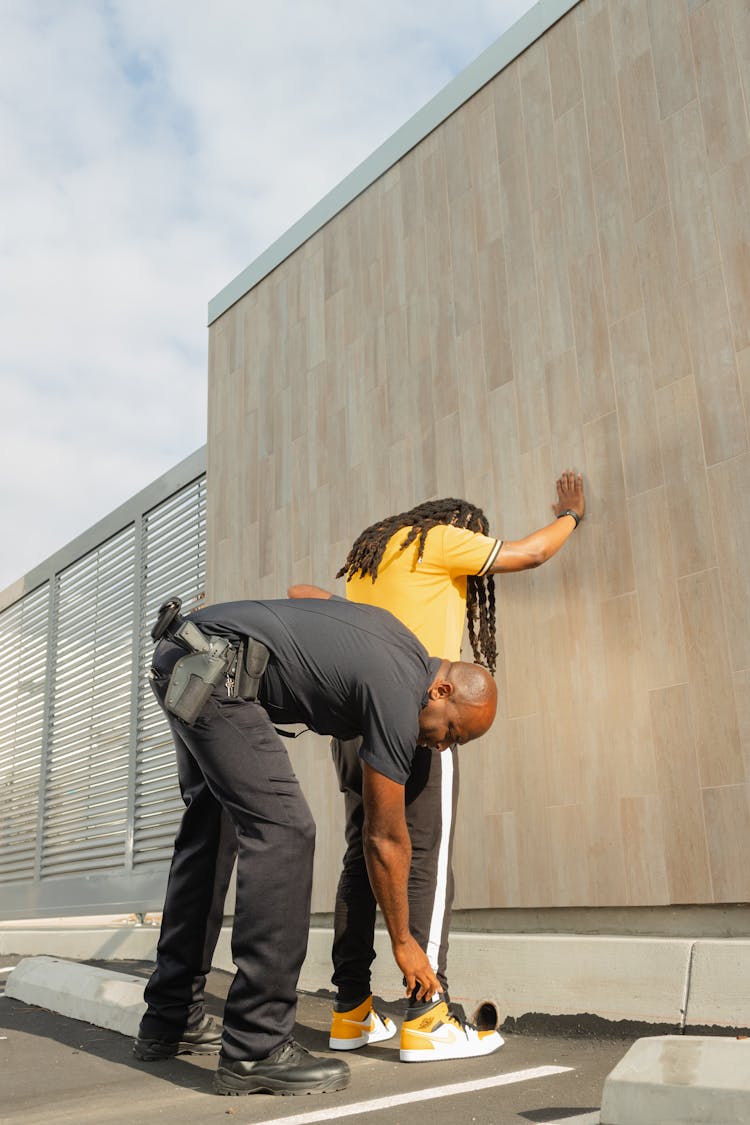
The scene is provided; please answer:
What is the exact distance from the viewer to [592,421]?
3.56 m

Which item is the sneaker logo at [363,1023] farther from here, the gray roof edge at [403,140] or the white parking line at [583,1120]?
the gray roof edge at [403,140]

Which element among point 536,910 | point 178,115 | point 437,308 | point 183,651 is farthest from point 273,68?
point 536,910

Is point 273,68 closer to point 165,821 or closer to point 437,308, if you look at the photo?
point 437,308

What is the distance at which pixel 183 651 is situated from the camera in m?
2.37

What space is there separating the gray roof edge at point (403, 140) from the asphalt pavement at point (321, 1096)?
379cm

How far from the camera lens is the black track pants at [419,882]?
263 centimetres

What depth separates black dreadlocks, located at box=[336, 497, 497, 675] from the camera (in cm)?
295

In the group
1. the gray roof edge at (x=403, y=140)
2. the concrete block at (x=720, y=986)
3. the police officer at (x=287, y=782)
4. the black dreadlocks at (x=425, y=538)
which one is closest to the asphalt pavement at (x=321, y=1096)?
the police officer at (x=287, y=782)

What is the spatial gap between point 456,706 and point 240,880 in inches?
25.7

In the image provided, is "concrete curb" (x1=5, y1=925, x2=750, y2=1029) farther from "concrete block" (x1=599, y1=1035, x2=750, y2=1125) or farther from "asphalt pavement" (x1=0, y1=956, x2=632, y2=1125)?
"concrete block" (x1=599, y1=1035, x2=750, y2=1125)

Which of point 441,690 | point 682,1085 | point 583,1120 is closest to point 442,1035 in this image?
point 583,1120

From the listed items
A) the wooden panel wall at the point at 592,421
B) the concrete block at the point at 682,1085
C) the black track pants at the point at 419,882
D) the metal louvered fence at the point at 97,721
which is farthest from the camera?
the metal louvered fence at the point at 97,721

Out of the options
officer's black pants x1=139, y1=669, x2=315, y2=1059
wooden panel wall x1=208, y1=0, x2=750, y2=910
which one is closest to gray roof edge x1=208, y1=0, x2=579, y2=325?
wooden panel wall x1=208, y1=0, x2=750, y2=910

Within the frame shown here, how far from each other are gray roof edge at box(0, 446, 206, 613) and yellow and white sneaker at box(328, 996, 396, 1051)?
16.3ft
